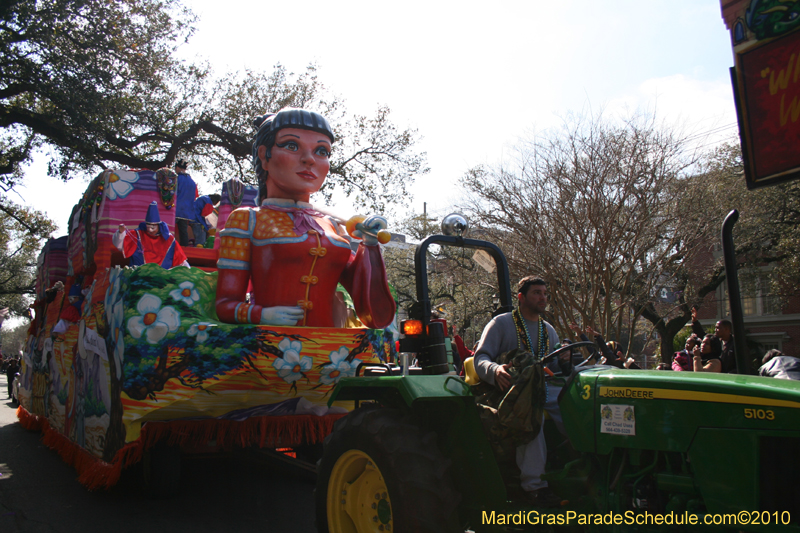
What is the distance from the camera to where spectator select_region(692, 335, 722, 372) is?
5879 millimetres

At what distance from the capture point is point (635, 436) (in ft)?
8.75

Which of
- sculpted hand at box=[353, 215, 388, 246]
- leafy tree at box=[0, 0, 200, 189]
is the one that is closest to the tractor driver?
sculpted hand at box=[353, 215, 388, 246]

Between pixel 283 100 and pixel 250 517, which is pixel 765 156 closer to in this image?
pixel 250 517

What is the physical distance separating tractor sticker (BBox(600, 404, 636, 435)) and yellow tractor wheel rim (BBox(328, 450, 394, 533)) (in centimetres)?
132

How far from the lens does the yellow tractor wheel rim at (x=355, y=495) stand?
11.4 ft

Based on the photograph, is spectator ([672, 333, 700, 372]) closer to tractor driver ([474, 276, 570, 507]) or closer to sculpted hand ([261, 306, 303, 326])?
tractor driver ([474, 276, 570, 507])

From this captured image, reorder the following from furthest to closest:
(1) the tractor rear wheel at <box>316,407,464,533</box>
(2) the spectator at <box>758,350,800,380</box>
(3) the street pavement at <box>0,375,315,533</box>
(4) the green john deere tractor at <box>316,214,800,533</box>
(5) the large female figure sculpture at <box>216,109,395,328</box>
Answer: (5) the large female figure sculpture at <box>216,109,395,328</box> → (3) the street pavement at <box>0,375,315,533</box> → (2) the spectator at <box>758,350,800,380</box> → (1) the tractor rear wheel at <box>316,407,464,533</box> → (4) the green john deere tractor at <box>316,214,800,533</box>

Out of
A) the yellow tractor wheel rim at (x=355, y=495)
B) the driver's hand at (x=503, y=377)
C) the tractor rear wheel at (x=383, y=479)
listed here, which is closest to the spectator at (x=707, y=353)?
the driver's hand at (x=503, y=377)

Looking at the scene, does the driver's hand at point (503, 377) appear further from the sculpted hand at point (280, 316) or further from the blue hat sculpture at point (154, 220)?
the blue hat sculpture at point (154, 220)

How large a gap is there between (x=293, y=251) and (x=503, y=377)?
2.70 meters

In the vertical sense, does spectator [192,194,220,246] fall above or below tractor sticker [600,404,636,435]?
above

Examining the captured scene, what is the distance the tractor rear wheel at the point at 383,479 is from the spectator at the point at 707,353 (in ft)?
12.3

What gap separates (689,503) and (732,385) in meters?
0.52

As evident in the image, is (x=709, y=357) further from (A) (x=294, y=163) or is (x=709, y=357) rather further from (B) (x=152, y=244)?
(B) (x=152, y=244)
